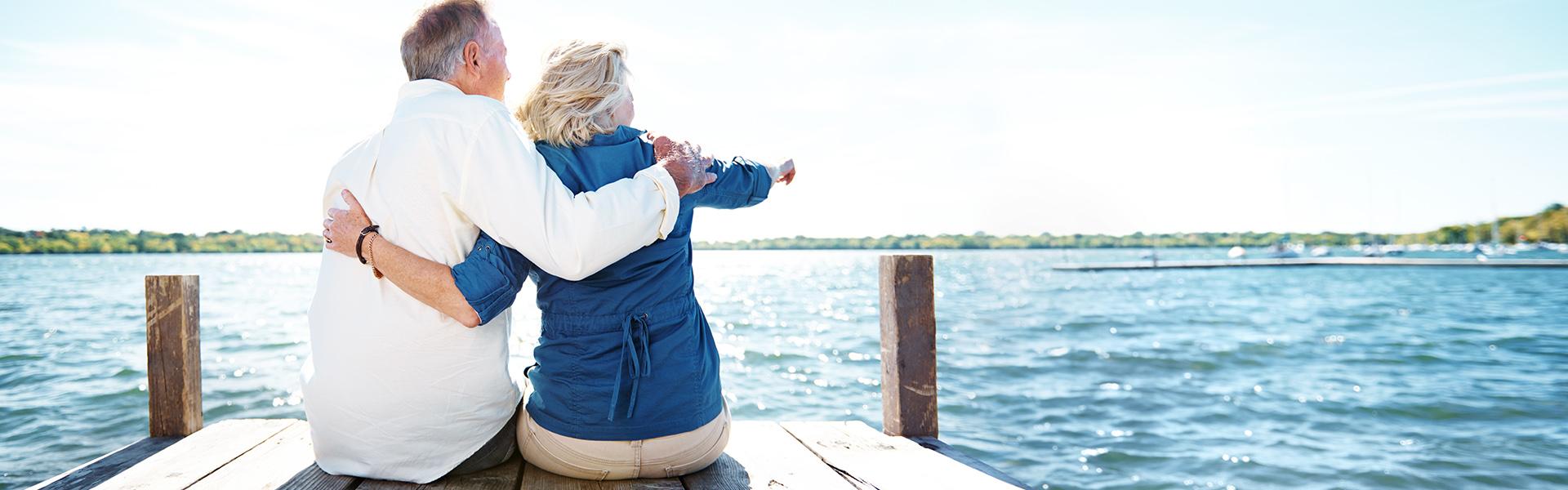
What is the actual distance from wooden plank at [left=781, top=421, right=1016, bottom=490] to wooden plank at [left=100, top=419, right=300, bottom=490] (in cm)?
185

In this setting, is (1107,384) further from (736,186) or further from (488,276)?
(488,276)

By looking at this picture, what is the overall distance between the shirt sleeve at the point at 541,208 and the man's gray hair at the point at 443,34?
0.91 ft

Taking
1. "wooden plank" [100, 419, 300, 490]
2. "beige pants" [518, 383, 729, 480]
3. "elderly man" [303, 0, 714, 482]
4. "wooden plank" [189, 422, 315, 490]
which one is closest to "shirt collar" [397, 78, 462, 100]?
"elderly man" [303, 0, 714, 482]

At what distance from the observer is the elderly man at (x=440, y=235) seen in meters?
1.89

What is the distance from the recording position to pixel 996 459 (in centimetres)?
734

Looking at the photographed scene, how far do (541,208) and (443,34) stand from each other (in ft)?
1.87

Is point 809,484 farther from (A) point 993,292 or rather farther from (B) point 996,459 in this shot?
(A) point 993,292

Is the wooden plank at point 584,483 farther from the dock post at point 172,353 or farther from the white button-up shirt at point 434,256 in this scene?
the dock post at point 172,353

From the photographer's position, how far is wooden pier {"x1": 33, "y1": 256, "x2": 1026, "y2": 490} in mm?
2451

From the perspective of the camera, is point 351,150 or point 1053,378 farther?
point 1053,378

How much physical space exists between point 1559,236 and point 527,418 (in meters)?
98.2

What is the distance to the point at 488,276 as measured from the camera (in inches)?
79.3

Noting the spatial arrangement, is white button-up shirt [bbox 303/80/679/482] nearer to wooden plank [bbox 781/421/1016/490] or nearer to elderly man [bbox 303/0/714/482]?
elderly man [bbox 303/0/714/482]

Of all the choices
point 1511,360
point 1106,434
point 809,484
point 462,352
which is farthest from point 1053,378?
point 462,352
